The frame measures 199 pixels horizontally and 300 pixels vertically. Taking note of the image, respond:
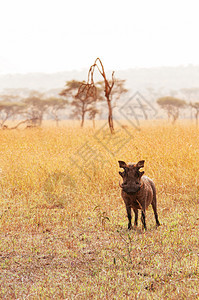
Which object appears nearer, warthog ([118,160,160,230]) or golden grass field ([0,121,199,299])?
golden grass field ([0,121,199,299])

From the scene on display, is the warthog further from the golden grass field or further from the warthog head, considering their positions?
the golden grass field

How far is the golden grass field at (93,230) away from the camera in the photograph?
2922 mm

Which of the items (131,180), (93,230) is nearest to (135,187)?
(131,180)

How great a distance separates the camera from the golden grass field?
2.92 metres

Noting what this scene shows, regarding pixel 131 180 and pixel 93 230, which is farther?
pixel 93 230

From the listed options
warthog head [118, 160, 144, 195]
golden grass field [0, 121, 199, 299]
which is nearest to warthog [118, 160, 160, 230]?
warthog head [118, 160, 144, 195]

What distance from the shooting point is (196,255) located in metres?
3.44

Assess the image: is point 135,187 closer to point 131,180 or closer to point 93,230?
point 131,180

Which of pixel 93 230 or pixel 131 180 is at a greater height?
pixel 131 180

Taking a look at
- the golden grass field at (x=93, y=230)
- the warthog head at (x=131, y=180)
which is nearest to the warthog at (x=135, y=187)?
the warthog head at (x=131, y=180)

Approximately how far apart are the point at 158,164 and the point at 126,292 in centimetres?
419

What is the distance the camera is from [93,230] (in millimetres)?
4336

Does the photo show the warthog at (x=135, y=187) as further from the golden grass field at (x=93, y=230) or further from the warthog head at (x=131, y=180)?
the golden grass field at (x=93, y=230)

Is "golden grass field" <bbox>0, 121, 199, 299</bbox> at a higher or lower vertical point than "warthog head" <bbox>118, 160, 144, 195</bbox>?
lower
